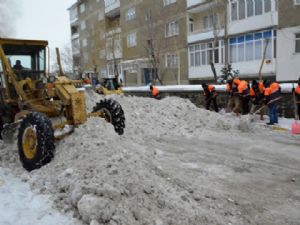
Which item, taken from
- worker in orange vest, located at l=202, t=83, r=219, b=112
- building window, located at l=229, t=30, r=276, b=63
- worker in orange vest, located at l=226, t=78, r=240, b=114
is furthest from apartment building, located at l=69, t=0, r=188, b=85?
worker in orange vest, located at l=226, t=78, r=240, b=114

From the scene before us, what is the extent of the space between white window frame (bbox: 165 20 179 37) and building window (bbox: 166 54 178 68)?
1.85 m

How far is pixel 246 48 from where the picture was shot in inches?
897

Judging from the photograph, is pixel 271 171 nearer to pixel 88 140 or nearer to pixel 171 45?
pixel 88 140

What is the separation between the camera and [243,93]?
39.2ft

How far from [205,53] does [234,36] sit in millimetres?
3152

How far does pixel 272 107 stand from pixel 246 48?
13.3 m

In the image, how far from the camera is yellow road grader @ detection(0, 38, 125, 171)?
20.1ft

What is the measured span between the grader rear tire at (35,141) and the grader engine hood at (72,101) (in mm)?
696

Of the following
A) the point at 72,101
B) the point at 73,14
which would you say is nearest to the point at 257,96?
the point at 72,101

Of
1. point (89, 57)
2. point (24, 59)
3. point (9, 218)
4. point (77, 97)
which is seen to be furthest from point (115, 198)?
point (89, 57)

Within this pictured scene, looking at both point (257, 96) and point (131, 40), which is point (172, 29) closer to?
point (131, 40)

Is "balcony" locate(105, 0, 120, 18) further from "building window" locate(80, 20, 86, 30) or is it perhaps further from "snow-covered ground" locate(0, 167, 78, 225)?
"snow-covered ground" locate(0, 167, 78, 225)

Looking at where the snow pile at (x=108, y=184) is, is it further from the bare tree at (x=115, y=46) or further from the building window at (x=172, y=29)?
the bare tree at (x=115, y=46)

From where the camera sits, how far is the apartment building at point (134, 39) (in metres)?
29.1
